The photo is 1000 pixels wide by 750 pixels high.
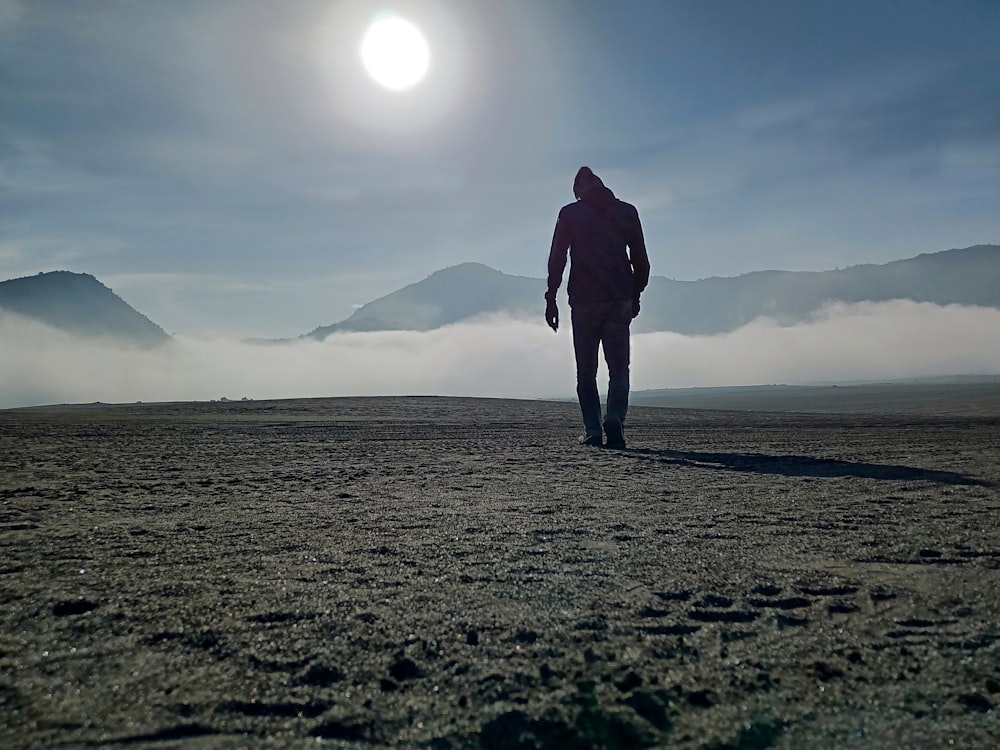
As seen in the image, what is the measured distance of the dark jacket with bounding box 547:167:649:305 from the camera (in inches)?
241

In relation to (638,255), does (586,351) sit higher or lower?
lower

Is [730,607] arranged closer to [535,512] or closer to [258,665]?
[258,665]

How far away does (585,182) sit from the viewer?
6406 millimetres

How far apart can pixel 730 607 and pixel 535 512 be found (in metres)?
1.14

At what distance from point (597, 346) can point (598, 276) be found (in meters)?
0.58

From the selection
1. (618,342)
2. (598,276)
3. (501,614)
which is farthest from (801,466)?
(501,614)

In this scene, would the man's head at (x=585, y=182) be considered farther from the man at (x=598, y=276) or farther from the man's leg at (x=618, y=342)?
the man's leg at (x=618, y=342)

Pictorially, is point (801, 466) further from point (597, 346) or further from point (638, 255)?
point (638, 255)

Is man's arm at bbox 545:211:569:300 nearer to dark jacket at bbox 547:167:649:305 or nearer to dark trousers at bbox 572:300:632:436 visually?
dark jacket at bbox 547:167:649:305

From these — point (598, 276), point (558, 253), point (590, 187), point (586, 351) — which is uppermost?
point (590, 187)

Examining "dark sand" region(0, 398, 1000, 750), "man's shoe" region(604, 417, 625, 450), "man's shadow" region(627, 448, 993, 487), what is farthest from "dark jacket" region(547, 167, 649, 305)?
"dark sand" region(0, 398, 1000, 750)

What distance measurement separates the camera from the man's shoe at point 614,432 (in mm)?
5504

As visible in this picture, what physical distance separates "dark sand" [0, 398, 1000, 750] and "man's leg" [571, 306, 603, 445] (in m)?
2.76

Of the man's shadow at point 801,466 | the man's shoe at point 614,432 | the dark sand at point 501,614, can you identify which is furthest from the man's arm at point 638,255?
the dark sand at point 501,614
